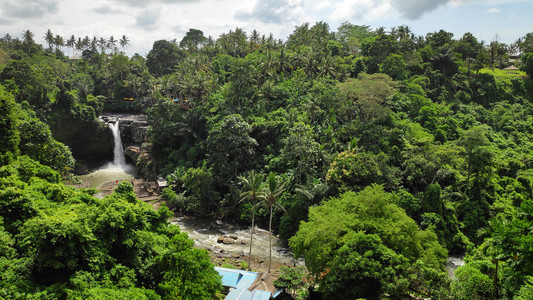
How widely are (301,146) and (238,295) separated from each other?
21241 mm

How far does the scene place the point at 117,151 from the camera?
65562 mm

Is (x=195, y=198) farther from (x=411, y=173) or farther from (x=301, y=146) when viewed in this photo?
(x=411, y=173)

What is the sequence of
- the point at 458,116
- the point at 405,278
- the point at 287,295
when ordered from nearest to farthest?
the point at 405,278 < the point at 287,295 < the point at 458,116

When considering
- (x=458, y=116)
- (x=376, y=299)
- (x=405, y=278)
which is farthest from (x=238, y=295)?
(x=458, y=116)

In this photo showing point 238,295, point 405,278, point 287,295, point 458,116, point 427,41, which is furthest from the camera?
point 427,41

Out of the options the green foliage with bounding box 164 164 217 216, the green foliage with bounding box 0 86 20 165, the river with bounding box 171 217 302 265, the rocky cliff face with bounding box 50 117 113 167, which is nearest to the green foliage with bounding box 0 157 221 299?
the green foliage with bounding box 0 86 20 165

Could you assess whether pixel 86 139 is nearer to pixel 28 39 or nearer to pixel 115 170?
pixel 115 170

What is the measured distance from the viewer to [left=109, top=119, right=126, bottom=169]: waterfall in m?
64.9

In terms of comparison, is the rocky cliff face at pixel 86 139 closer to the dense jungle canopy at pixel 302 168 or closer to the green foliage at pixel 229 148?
the dense jungle canopy at pixel 302 168

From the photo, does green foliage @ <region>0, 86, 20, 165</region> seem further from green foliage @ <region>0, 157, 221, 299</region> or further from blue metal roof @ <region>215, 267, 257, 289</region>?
blue metal roof @ <region>215, 267, 257, 289</region>

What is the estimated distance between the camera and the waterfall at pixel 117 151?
213 ft

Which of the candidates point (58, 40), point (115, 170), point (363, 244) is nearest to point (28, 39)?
point (58, 40)

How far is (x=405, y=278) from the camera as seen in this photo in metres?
21.0

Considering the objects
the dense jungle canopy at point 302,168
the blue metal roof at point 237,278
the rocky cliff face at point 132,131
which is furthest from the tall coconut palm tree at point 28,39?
the blue metal roof at point 237,278
